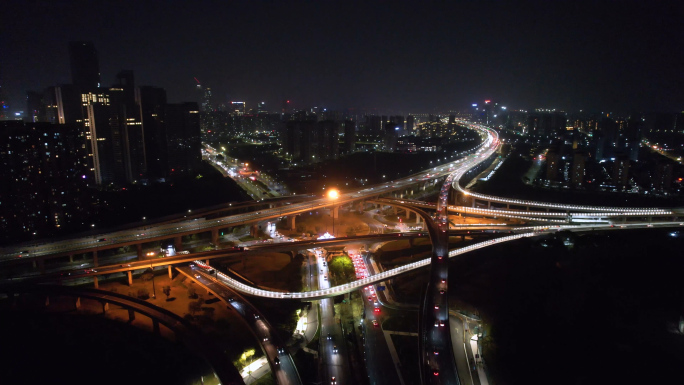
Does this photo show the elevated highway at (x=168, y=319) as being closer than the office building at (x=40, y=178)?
Yes

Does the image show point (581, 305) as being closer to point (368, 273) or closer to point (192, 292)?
point (368, 273)

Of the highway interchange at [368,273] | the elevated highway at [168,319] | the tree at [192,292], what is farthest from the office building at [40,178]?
the tree at [192,292]

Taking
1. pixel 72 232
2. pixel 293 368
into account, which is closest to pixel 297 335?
pixel 293 368

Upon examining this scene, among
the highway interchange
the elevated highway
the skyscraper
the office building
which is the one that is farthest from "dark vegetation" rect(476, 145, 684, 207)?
the skyscraper

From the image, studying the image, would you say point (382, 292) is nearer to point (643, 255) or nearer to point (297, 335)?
point (297, 335)

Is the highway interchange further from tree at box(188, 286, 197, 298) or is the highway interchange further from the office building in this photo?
the office building

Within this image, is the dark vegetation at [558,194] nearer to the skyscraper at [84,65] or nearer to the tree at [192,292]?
the tree at [192,292]
